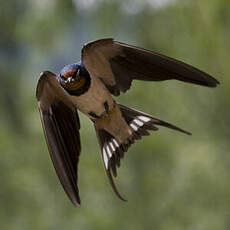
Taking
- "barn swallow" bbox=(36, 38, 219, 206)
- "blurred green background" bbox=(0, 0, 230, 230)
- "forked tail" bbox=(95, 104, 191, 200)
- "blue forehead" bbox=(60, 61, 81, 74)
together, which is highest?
"blue forehead" bbox=(60, 61, 81, 74)

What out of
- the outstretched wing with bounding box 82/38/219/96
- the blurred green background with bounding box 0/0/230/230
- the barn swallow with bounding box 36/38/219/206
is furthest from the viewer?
the blurred green background with bounding box 0/0/230/230

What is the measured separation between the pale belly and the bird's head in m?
0.04

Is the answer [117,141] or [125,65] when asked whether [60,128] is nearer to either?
[117,141]

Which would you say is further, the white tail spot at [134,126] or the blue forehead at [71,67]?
the white tail spot at [134,126]

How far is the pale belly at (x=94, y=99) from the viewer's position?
3910 mm

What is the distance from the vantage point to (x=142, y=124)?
416cm

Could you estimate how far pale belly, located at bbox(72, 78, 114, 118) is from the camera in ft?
Result: 12.8

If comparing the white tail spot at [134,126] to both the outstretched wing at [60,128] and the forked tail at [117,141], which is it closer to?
the forked tail at [117,141]

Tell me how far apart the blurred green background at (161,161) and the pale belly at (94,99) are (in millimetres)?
4956

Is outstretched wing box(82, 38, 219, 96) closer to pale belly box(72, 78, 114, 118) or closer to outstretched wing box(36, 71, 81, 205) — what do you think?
pale belly box(72, 78, 114, 118)

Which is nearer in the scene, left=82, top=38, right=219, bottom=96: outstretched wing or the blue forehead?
left=82, top=38, right=219, bottom=96: outstretched wing

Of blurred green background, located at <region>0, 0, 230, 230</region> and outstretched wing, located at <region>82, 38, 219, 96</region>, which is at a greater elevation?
outstretched wing, located at <region>82, 38, 219, 96</region>

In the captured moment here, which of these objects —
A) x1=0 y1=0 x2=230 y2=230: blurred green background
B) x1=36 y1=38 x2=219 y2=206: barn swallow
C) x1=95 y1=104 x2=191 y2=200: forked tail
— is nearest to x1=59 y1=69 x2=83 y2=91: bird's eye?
x1=36 y1=38 x2=219 y2=206: barn swallow

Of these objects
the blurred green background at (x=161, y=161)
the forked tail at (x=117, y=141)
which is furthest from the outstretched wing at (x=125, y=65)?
the blurred green background at (x=161, y=161)
